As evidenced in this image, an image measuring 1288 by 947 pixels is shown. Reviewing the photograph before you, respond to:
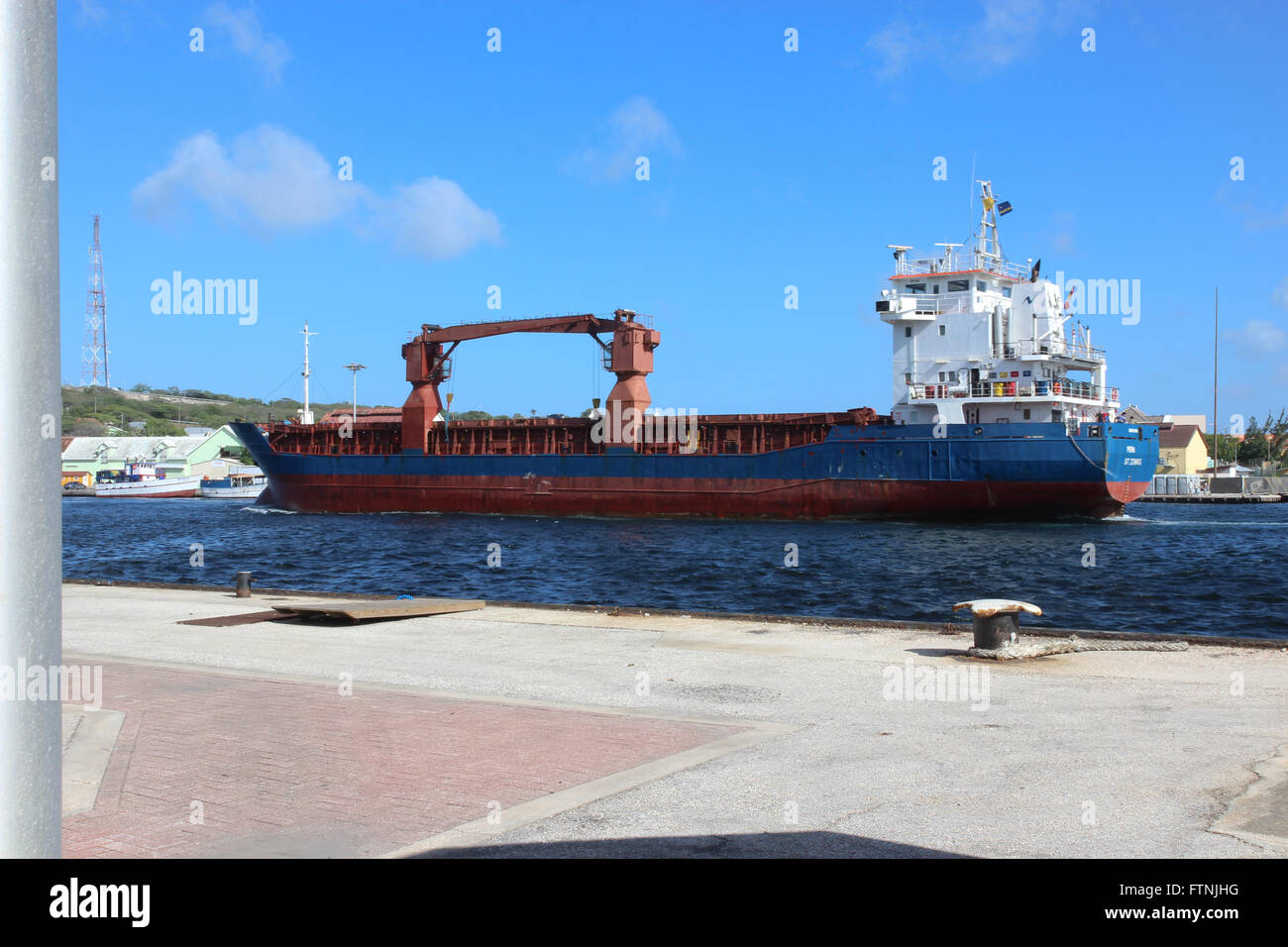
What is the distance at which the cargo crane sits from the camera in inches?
1716

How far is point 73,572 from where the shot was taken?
2692 centimetres

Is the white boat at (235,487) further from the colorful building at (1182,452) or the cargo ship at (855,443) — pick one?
the colorful building at (1182,452)

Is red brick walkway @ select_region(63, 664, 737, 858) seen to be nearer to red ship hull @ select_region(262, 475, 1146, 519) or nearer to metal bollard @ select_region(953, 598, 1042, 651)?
metal bollard @ select_region(953, 598, 1042, 651)

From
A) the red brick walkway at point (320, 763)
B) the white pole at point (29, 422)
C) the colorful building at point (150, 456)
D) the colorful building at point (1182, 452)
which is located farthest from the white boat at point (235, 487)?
the white pole at point (29, 422)

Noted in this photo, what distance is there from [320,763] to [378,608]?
7301 mm

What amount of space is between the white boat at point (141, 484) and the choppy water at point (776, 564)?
51.6 meters

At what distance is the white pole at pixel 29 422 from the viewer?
2.33 metres

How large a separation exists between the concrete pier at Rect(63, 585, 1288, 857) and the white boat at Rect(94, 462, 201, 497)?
88674mm

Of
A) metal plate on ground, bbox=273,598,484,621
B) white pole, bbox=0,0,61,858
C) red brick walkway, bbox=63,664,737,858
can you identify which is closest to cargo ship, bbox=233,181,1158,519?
metal plate on ground, bbox=273,598,484,621

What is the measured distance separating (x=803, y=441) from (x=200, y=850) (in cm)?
3776

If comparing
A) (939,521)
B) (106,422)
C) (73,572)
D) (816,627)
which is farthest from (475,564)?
(106,422)

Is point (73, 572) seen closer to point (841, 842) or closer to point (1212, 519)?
point (841, 842)

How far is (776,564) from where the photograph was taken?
25.2m

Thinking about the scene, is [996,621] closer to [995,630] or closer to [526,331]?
[995,630]
